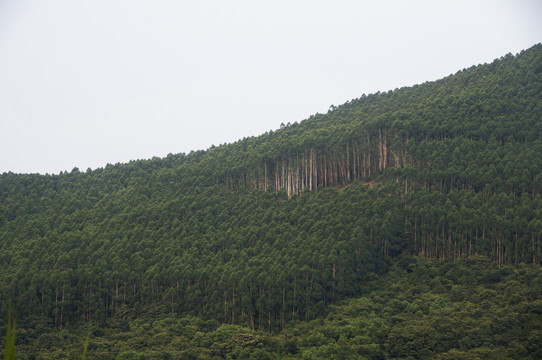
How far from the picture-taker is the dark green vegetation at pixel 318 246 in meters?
62.0

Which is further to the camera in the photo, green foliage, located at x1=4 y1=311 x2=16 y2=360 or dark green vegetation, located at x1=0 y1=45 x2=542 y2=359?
dark green vegetation, located at x1=0 y1=45 x2=542 y2=359

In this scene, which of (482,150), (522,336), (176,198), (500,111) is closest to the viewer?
(522,336)

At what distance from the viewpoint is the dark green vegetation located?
62.0 m

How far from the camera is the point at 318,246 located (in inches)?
3113

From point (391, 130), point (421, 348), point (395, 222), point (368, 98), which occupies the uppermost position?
point (368, 98)

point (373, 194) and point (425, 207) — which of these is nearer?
point (425, 207)

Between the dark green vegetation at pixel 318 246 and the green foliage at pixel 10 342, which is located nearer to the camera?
the green foliage at pixel 10 342

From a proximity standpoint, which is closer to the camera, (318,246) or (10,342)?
(10,342)

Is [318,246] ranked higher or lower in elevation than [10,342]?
lower

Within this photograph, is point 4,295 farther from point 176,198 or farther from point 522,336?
point 522,336

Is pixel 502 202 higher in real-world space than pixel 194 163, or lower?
lower

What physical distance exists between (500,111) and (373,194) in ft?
81.3

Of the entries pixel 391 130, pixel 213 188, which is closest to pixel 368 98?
pixel 391 130

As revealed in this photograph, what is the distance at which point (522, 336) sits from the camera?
54.3m
